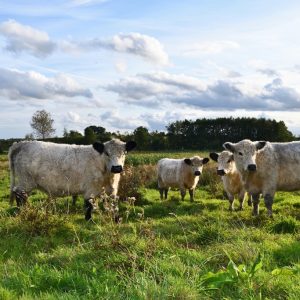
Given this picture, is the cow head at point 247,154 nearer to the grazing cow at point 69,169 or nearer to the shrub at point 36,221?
the grazing cow at point 69,169

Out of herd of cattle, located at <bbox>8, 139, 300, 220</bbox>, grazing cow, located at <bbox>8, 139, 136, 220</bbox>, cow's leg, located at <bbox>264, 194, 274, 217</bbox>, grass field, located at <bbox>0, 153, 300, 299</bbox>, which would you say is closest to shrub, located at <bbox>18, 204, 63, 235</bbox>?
grass field, located at <bbox>0, 153, 300, 299</bbox>

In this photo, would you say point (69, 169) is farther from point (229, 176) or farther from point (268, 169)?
point (229, 176)

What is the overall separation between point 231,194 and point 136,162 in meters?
16.9

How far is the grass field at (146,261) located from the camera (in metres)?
5.23

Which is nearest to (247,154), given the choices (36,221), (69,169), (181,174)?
(69,169)

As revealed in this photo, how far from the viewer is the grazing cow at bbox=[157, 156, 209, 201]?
60.5ft

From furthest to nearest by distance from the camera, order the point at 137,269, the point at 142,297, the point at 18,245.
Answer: the point at 18,245 < the point at 137,269 < the point at 142,297

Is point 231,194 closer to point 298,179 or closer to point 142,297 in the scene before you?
point 298,179

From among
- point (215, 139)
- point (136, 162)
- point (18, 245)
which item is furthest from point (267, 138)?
point (18, 245)

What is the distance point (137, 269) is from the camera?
5805 millimetres

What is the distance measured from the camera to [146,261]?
6016mm

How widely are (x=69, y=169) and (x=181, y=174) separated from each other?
26.3ft

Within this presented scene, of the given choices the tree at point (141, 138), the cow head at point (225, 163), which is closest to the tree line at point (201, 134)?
the tree at point (141, 138)

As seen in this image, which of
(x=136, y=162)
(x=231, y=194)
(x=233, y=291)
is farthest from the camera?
(x=136, y=162)
